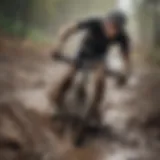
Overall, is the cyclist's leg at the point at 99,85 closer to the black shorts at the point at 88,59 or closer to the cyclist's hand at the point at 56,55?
the black shorts at the point at 88,59

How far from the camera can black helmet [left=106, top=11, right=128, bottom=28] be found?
1506 millimetres

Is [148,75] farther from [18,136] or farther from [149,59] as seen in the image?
[18,136]

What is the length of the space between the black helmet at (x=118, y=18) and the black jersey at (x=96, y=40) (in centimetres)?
3

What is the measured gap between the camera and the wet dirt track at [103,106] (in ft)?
4.63

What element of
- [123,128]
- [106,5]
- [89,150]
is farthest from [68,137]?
[106,5]

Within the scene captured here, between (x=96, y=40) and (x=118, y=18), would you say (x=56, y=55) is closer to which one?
(x=96, y=40)

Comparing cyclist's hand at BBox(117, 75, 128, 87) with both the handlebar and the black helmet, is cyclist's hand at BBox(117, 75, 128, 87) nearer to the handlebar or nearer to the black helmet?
the handlebar

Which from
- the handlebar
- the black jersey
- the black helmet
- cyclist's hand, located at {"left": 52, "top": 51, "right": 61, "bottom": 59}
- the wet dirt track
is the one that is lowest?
the wet dirt track

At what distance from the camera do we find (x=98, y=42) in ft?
4.94

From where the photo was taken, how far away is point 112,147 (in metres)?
1.44

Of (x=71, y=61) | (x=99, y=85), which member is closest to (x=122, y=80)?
(x=99, y=85)

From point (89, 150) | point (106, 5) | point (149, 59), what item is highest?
point (106, 5)

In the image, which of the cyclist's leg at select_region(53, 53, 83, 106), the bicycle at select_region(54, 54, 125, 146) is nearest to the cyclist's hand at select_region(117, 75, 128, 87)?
the bicycle at select_region(54, 54, 125, 146)

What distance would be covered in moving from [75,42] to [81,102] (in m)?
0.20
